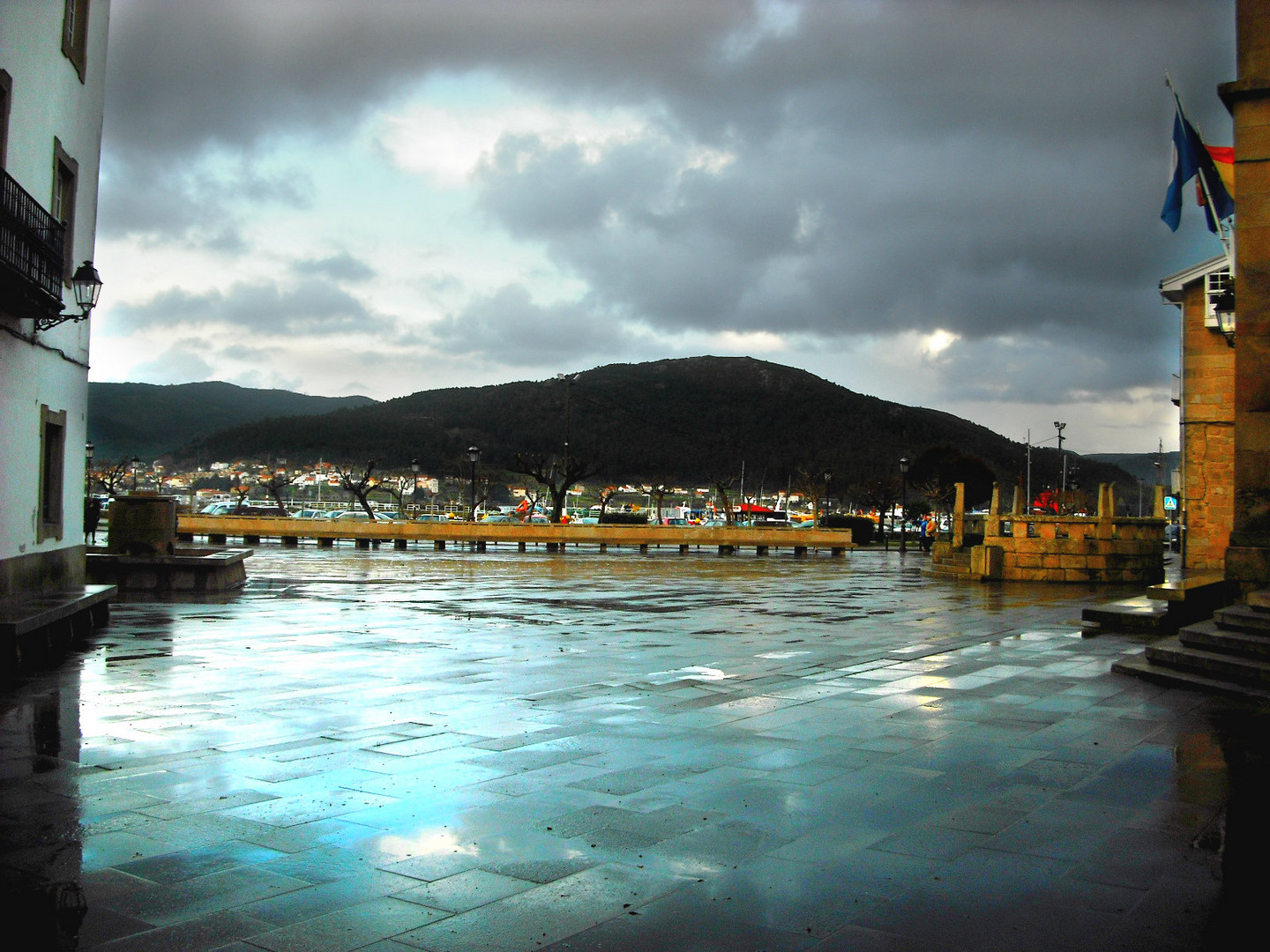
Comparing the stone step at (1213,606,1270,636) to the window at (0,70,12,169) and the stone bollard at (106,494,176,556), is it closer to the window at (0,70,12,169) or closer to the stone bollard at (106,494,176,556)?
the window at (0,70,12,169)

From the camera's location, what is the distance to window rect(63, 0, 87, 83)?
1455 centimetres

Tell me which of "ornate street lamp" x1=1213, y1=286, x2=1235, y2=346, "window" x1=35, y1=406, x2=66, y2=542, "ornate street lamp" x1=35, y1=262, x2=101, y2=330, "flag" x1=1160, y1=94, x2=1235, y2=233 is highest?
"flag" x1=1160, y1=94, x2=1235, y2=233

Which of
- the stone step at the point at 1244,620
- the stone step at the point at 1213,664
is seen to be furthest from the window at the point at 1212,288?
Answer: the stone step at the point at 1213,664

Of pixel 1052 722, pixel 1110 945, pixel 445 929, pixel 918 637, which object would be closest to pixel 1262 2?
pixel 918 637

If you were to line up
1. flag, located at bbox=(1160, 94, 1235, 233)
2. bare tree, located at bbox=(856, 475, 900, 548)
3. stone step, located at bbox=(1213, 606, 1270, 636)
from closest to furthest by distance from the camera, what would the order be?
1. stone step, located at bbox=(1213, 606, 1270, 636)
2. flag, located at bbox=(1160, 94, 1235, 233)
3. bare tree, located at bbox=(856, 475, 900, 548)

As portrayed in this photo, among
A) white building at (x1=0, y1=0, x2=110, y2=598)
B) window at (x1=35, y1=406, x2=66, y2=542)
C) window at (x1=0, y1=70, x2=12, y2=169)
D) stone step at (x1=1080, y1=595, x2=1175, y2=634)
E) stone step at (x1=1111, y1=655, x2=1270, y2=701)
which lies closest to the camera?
stone step at (x1=1111, y1=655, x2=1270, y2=701)

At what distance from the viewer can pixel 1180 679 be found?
8.96 meters

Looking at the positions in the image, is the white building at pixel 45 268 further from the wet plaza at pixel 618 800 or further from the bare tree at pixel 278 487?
the bare tree at pixel 278 487

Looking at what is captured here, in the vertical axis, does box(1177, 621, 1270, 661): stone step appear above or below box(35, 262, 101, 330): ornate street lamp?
below

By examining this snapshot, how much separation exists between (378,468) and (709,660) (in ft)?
312

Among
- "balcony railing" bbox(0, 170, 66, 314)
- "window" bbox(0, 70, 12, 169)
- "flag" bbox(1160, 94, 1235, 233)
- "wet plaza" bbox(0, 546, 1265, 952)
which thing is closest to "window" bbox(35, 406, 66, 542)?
"balcony railing" bbox(0, 170, 66, 314)

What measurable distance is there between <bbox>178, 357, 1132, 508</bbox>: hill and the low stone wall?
6901cm

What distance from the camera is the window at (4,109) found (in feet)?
39.1

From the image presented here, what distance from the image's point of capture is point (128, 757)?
608cm
